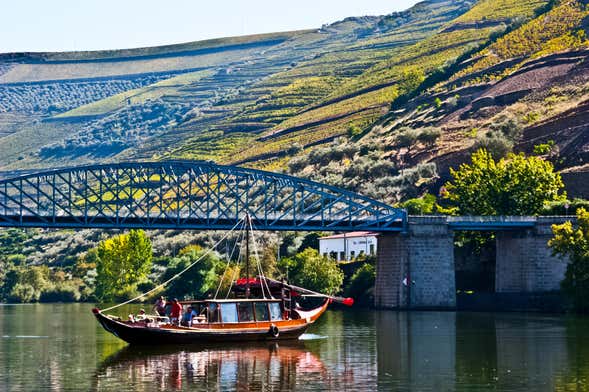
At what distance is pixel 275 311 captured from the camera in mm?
80625

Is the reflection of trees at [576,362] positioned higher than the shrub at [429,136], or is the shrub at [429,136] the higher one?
the shrub at [429,136]

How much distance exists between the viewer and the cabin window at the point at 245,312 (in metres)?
78.6

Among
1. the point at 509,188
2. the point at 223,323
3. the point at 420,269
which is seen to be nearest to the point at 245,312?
the point at 223,323

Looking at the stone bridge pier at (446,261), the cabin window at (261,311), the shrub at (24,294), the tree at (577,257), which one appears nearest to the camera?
the cabin window at (261,311)

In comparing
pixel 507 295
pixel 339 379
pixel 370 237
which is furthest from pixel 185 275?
pixel 339 379

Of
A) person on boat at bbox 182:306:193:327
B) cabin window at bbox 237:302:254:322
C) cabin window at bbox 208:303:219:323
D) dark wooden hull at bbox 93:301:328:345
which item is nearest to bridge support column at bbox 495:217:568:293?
dark wooden hull at bbox 93:301:328:345

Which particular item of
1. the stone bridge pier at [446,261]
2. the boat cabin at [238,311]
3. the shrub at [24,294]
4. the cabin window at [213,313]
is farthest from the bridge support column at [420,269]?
the shrub at [24,294]

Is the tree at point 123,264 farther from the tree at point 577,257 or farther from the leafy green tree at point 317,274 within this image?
the tree at point 577,257

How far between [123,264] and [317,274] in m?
40.0

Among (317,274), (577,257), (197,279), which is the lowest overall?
(197,279)

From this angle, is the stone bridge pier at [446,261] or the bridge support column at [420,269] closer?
the stone bridge pier at [446,261]

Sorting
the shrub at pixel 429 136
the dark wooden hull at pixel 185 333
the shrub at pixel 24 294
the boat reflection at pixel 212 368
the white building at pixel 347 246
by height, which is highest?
the shrub at pixel 429 136

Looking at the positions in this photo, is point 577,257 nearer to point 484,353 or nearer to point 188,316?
point 484,353

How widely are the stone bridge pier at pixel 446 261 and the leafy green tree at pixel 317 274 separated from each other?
598 centimetres
